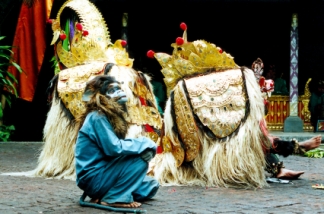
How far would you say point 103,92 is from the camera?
4832mm

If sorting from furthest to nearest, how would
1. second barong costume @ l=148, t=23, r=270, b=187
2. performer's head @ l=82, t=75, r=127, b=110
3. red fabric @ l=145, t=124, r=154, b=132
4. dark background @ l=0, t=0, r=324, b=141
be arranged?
dark background @ l=0, t=0, r=324, b=141 → red fabric @ l=145, t=124, r=154, b=132 → second barong costume @ l=148, t=23, r=270, b=187 → performer's head @ l=82, t=75, r=127, b=110

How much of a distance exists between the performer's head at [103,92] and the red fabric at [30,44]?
6556 millimetres

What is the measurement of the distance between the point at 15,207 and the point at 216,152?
2.10 m

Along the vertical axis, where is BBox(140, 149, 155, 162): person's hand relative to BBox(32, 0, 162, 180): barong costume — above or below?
below

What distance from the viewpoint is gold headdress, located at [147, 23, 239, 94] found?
6.15m

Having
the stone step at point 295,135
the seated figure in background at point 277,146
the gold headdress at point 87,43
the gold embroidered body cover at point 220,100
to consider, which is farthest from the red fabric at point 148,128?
the stone step at point 295,135

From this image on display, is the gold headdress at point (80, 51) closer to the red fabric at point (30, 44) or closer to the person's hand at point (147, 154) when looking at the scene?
the person's hand at point (147, 154)

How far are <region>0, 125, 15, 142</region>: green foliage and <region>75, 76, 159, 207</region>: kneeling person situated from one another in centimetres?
691

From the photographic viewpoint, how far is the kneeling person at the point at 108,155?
15.3ft

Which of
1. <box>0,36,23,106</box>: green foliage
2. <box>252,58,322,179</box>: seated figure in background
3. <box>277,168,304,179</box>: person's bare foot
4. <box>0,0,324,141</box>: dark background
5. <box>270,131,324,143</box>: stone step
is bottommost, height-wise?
<box>277,168,304,179</box>: person's bare foot

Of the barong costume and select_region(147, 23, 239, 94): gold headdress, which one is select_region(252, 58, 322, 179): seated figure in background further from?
the barong costume

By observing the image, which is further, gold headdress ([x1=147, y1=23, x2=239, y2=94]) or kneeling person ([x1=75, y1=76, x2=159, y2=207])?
gold headdress ([x1=147, y1=23, x2=239, y2=94])

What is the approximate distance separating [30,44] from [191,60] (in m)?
5.88

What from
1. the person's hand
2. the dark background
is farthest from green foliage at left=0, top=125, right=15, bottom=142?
the person's hand
